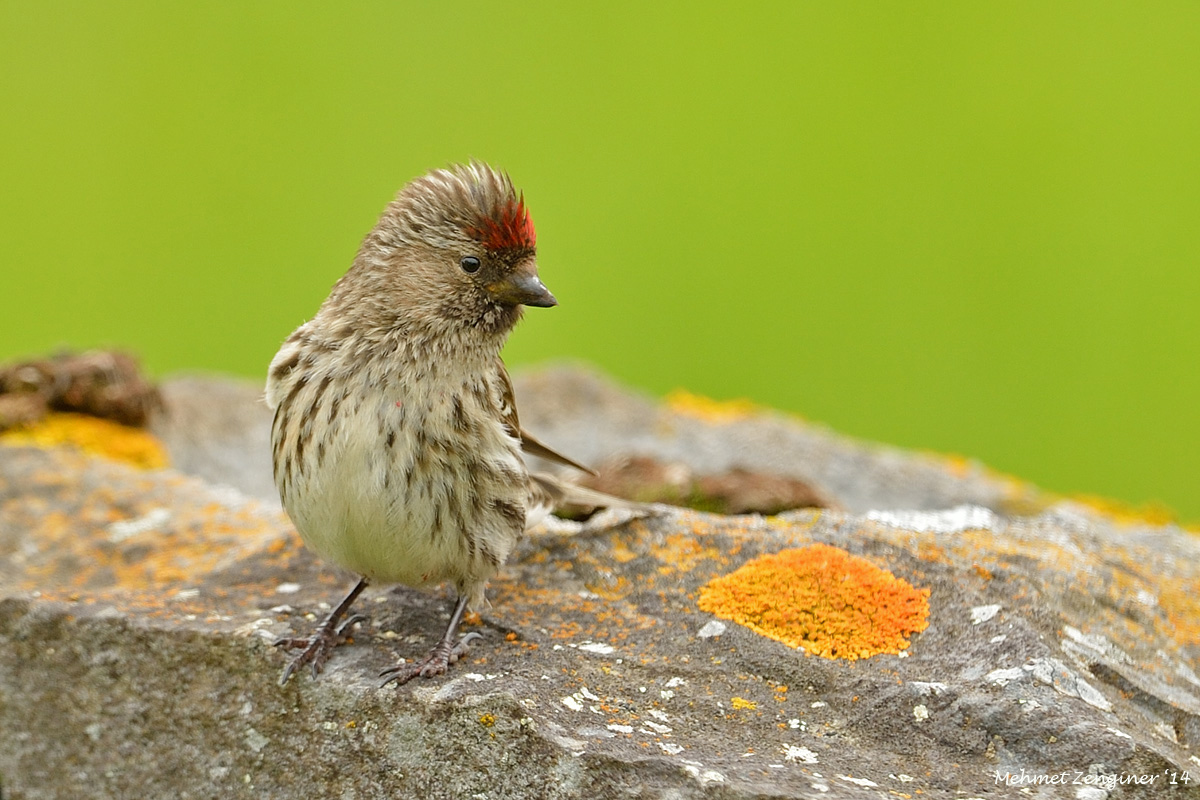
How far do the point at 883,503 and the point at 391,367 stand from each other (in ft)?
10.2

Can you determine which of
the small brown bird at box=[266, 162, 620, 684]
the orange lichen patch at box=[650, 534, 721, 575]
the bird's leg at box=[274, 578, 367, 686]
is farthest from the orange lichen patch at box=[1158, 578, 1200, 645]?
the bird's leg at box=[274, 578, 367, 686]

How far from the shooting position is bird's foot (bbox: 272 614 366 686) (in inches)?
152

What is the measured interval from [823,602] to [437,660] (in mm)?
1328

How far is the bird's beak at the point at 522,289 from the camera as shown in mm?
4074

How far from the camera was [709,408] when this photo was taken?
7.37 m

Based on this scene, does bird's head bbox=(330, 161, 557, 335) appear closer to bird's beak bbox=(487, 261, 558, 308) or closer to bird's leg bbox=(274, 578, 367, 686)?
bird's beak bbox=(487, 261, 558, 308)

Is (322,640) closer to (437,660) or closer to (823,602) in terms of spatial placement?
(437,660)

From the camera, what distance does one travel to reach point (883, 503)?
244 inches

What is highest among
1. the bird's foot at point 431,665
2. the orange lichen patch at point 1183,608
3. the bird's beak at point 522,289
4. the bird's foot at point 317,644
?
the bird's beak at point 522,289

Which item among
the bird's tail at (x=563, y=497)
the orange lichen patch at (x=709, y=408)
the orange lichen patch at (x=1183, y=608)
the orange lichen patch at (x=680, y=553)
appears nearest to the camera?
the orange lichen patch at (x=1183, y=608)

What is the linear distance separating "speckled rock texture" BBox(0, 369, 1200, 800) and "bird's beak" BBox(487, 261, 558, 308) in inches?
44.3

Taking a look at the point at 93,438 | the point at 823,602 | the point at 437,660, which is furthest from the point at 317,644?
the point at 93,438

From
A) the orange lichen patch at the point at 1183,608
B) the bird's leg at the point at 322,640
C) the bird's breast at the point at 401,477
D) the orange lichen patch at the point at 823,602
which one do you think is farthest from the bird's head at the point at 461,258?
the orange lichen patch at the point at 1183,608

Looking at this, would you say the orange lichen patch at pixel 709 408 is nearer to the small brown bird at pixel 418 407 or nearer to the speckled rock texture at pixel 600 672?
the speckled rock texture at pixel 600 672
